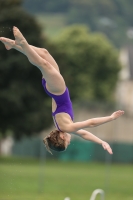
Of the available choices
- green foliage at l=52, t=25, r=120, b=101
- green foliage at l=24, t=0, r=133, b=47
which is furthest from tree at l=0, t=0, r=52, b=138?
green foliage at l=24, t=0, r=133, b=47

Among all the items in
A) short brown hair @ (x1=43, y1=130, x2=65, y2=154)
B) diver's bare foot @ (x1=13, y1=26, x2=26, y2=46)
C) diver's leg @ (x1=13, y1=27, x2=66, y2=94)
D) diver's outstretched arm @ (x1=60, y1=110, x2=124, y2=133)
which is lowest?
short brown hair @ (x1=43, y1=130, x2=65, y2=154)

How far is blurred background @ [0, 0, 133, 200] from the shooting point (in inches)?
1264

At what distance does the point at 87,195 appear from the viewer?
26.5 m

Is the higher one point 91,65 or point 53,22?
point 53,22

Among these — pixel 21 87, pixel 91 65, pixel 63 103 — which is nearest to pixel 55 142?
pixel 63 103

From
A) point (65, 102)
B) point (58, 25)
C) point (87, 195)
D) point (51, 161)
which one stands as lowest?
point (65, 102)

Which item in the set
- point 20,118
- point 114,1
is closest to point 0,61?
point 20,118

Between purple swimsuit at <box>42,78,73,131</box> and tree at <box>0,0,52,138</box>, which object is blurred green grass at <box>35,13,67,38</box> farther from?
purple swimsuit at <box>42,78,73,131</box>

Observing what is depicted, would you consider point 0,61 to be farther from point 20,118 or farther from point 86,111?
point 86,111

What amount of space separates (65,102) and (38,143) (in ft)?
141

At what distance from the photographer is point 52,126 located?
6041 cm

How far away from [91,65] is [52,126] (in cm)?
3432

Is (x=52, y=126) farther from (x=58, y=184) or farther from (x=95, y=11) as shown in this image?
(x=95, y=11)

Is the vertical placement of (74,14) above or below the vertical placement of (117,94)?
above
